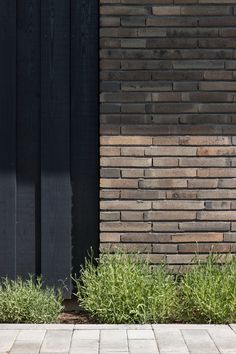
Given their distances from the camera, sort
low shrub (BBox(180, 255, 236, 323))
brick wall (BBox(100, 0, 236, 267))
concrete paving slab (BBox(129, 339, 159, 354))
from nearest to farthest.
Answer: concrete paving slab (BBox(129, 339, 159, 354)) < low shrub (BBox(180, 255, 236, 323)) < brick wall (BBox(100, 0, 236, 267))

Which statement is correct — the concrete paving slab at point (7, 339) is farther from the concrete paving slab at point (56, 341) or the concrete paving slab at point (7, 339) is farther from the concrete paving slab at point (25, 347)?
the concrete paving slab at point (56, 341)

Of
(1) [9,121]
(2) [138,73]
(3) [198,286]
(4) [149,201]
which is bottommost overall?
(3) [198,286]

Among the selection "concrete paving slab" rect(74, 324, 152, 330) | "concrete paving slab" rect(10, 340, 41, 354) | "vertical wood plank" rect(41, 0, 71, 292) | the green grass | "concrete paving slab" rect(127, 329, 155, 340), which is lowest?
"concrete paving slab" rect(74, 324, 152, 330)

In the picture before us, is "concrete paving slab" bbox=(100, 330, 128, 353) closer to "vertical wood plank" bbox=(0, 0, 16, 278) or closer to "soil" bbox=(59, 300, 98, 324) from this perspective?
"soil" bbox=(59, 300, 98, 324)

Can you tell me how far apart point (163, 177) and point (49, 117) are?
118 cm

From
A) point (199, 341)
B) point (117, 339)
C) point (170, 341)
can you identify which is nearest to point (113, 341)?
point (117, 339)

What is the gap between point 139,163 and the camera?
5.91 m

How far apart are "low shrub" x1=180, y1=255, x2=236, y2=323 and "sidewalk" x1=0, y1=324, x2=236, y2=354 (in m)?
0.16

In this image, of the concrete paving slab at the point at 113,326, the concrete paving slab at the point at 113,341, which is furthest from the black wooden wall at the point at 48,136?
the concrete paving slab at the point at 113,341

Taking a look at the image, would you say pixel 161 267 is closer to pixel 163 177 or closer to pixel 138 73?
pixel 163 177

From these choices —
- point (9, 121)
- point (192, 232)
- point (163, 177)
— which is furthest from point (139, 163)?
point (9, 121)

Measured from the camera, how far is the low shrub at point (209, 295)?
5152mm

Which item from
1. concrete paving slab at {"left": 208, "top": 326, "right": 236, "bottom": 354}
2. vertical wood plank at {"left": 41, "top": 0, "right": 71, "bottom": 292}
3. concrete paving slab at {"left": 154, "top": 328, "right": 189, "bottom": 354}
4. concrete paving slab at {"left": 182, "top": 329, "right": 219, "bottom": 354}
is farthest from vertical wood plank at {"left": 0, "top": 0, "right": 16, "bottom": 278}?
concrete paving slab at {"left": 208, "top": 326, "right": 236, "bottom": 354}

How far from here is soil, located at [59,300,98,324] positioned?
5.56 meters
